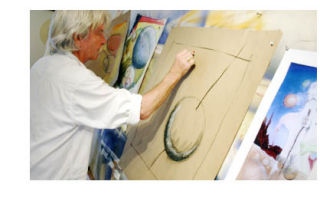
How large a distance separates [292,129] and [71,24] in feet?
3.21

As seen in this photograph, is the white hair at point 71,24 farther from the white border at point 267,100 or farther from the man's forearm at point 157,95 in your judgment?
the white border at point 267,100

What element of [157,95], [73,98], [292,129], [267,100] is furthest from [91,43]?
[292,129]

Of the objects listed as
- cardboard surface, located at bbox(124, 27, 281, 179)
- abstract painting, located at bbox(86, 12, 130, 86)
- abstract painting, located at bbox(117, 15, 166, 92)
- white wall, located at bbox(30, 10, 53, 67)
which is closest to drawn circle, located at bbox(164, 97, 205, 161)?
cardboard surface, located at bbox(124, 27, 281, 179)

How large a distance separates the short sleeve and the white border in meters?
0.44

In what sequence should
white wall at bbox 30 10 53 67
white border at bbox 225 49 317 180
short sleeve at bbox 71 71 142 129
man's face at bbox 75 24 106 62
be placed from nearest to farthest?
white border at bbox 225 49 317 180
short sleeve at bbox 71 71 142 129
man's face at bbox 75 24 106 62
white wall at bbox 30 10 53 67

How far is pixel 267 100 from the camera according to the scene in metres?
0.89

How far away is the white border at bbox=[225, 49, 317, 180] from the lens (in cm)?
84

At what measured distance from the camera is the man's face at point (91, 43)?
1.12 m

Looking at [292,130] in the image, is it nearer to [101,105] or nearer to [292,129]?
[292,129]

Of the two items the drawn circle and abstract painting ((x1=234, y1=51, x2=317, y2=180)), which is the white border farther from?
the drawn circle

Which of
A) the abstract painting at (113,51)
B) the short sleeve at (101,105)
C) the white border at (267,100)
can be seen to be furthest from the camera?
the abstract painting at (113,51)

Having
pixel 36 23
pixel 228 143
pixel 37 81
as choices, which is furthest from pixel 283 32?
pixel 36 23

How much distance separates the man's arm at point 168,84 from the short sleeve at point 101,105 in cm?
4

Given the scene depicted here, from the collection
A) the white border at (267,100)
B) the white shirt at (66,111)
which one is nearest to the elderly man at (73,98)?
the white shirt at (66,111)
